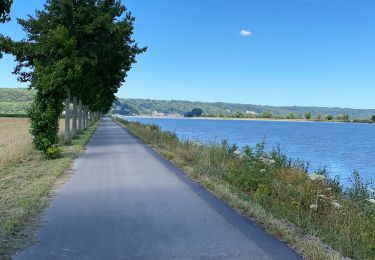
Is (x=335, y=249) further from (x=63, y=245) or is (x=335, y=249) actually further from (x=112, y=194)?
(x=112, y=194)

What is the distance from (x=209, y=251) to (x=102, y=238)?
1.68 m

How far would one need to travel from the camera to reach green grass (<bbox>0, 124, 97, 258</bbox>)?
715cm

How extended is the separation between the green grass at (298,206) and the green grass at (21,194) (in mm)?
3892

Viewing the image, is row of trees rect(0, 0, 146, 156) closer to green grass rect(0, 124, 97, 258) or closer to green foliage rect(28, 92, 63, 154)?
green foliage rect(28, 92, 63, 154)

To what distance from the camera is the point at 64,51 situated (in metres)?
23.2

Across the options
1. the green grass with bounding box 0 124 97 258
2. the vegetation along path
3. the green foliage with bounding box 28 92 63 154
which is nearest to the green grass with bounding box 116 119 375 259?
the vegetation along path

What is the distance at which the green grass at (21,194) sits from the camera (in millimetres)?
7148

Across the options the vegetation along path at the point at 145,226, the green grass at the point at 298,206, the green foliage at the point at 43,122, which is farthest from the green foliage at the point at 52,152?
the vegetation along path at the point at 145,226

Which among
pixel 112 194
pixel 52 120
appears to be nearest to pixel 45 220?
pixel 112 194

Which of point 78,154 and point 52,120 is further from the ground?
point 52,120

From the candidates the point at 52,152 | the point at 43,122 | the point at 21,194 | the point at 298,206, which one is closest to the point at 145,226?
the point at 298,206

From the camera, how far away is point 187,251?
6.42m

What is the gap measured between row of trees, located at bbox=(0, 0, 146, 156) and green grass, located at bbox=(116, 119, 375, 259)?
26.5 feet

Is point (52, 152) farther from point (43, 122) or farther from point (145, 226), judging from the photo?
point (145, 226)
